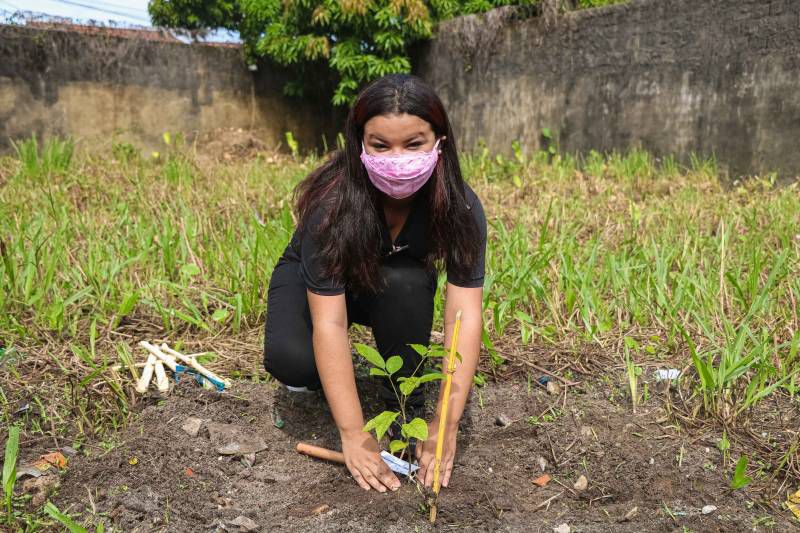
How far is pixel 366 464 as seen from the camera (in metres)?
1.49

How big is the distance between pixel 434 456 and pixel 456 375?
0.64 feet

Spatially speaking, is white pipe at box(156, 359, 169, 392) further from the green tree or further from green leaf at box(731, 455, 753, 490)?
the green tree

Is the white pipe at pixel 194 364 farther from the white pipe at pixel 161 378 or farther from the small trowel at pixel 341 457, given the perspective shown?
the small trowel at pixel 341 457


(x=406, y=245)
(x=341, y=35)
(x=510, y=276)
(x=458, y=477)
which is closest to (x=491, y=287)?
(x=510, y=276)

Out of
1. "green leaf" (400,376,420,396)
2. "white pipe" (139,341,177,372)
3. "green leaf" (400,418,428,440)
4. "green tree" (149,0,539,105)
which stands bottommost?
"white pipe" (139,341,177,372)

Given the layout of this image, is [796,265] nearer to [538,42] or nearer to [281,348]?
[281,348]

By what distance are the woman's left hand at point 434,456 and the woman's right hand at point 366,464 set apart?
2.8 inches

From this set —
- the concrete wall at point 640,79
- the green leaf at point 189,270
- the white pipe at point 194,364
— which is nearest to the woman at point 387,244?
the white pipe at point 194,364

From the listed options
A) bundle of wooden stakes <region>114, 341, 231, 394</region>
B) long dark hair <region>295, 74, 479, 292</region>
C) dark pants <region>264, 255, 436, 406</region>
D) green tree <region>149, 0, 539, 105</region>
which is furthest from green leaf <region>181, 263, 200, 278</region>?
green tree <region>149, 0, 539, 105</region>

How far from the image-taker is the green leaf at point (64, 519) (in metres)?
1.26

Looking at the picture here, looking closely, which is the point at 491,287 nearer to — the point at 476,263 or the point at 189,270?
the point at 476,263

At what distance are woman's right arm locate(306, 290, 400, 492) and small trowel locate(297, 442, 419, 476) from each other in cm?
4

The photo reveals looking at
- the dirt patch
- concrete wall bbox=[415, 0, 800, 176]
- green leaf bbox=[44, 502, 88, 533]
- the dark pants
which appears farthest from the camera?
concrete wall bbox=[415, 0, 800, 176]

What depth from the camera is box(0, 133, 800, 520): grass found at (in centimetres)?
180
